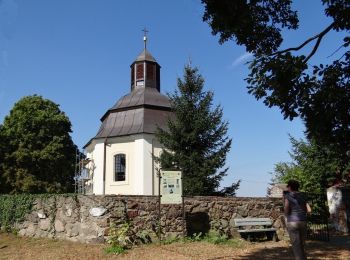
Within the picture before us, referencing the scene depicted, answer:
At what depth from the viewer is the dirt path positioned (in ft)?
32.3

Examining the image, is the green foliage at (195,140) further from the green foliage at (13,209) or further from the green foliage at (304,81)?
the green foliage at (304,81)

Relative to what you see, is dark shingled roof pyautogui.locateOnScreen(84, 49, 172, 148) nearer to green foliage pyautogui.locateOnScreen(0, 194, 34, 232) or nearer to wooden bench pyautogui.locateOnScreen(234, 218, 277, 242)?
green foliage pyautogui.locateOnScreen(0, 194, 34, 232)

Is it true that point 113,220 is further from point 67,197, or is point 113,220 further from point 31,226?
point 31,226

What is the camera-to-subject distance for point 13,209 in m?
14.9

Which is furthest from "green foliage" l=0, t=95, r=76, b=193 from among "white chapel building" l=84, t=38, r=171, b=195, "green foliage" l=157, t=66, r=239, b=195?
"green foliage" l=157, t=66, r=239, b=195

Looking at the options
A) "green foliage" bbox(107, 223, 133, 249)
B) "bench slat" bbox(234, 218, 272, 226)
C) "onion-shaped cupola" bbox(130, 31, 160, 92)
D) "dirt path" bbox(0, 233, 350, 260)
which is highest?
"onion-shaped cupola" bbox(130, 31, 160, 92)

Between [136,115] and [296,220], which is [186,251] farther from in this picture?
[136,115]

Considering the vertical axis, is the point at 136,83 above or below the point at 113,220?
above

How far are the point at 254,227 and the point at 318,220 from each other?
2.61 m

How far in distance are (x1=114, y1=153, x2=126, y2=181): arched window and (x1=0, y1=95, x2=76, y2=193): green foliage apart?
5418 mm

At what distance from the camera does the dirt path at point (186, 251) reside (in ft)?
32.3

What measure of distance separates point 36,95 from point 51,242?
86.1 ft

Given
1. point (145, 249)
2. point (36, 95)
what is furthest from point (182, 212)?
point (36, 95)

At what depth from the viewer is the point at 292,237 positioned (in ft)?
24.0
